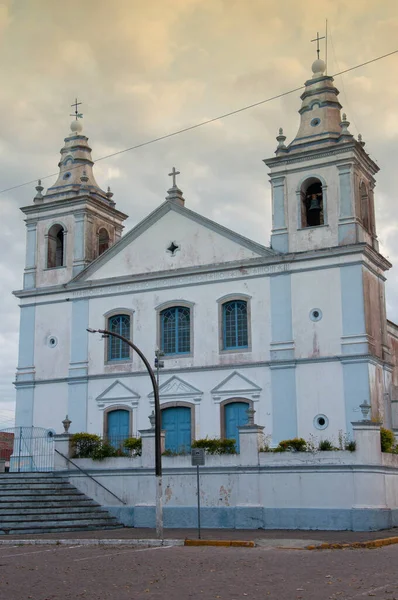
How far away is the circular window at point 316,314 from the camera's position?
2725 cm

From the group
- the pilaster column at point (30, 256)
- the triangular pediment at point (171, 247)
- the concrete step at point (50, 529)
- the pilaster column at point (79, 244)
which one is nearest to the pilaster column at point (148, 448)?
the concrete step at point (50, 529)

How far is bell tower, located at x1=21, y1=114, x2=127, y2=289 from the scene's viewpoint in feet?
108

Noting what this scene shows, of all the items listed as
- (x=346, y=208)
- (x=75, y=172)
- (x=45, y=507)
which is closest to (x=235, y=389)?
(x=346, y=208)

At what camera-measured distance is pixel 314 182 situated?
29266 mm

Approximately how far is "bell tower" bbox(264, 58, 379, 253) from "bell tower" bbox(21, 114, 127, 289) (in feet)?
26.6

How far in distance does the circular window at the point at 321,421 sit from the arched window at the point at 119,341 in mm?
7753

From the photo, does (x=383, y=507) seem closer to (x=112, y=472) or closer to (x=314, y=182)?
(x=112, y=472)

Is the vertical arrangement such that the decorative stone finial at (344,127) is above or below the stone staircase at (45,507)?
above

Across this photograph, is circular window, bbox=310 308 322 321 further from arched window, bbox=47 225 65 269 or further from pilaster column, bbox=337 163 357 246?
arched window, bbox=47 225 65 269

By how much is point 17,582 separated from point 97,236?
22.7 m

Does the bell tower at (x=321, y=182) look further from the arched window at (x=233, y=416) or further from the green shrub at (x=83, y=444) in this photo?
the green shrub at (x=83, y=444)

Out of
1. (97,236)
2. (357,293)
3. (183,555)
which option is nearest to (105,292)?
(97,236)

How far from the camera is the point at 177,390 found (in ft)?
95.2

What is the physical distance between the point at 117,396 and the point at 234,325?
5.17m
